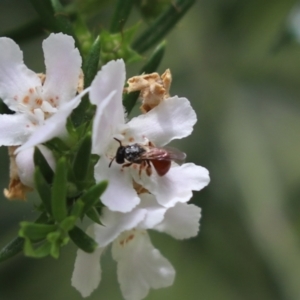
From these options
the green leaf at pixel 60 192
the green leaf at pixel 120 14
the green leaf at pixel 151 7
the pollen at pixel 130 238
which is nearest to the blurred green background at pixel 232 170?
the green leaf at pixel 151 7

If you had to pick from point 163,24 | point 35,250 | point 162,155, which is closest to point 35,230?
point 35,250

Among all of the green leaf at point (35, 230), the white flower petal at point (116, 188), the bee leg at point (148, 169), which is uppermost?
the bee leg at point (148, 169)

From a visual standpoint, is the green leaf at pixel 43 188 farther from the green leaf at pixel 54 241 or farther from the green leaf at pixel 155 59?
the green leaf at pixel 155 59

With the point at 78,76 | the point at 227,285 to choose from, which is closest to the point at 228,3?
the point at 227,285

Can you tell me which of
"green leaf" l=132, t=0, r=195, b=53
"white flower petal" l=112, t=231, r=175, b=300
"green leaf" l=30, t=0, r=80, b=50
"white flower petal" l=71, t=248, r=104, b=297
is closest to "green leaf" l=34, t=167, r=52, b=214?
"white flower petal" l=71, t=248, r=104, b=297

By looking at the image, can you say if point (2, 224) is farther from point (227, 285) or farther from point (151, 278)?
point (227, 285)

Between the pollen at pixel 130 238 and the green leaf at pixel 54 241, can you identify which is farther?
the pollen at pixel 130 238

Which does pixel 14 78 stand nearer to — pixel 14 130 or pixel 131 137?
pixel 14 130
